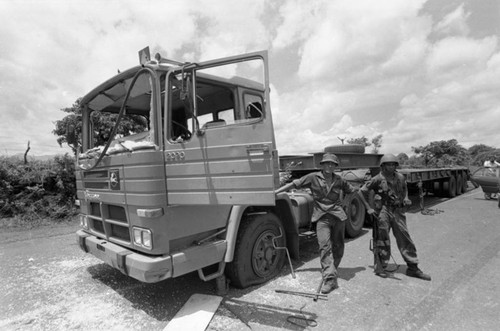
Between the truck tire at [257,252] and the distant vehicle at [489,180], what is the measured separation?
10.5 metres

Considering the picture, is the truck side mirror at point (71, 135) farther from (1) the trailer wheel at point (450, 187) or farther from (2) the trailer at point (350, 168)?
(1) the trailer wheel at point (450, 187)

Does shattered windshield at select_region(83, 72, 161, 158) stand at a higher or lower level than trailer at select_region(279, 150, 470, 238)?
higher

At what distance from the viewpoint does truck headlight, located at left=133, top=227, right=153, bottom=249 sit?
301 cm

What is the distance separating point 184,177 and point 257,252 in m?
1.56

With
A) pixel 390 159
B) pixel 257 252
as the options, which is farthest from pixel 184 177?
pixel 390 159

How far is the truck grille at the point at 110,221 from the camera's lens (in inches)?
136

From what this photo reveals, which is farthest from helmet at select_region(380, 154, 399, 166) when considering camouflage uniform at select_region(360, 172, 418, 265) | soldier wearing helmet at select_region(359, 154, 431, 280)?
camouflage uniform at select_region(360, 172, 418, 265)

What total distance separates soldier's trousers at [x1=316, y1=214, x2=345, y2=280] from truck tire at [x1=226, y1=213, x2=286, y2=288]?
0.58m

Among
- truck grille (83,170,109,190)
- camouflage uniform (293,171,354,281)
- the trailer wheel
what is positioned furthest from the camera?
the trailer wheel

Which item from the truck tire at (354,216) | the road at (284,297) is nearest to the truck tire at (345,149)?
the truck tire at (354,216)

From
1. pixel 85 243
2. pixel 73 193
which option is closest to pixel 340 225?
pixel 85 243

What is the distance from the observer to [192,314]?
125 inches

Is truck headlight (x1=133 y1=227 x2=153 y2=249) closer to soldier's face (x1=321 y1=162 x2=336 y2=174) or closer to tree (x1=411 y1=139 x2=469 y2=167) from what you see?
soldier's face (x1=321 y1=162 x2=336 y2=174)

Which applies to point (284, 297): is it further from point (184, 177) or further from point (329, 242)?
point (184, 177)
